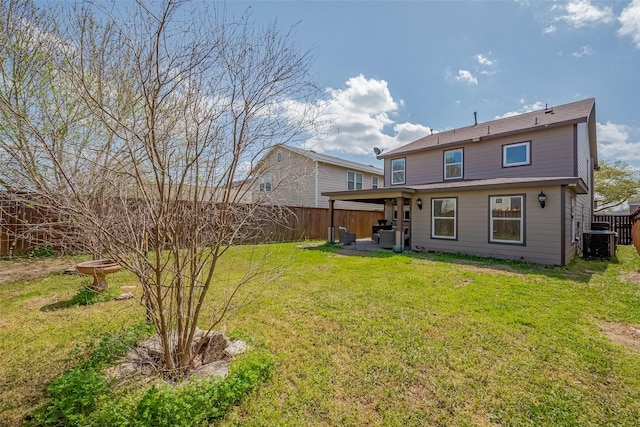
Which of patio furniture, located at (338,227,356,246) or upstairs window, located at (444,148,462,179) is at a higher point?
upstairs window, located at (444,148,462,179)

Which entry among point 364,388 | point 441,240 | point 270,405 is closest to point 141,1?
point 270,405

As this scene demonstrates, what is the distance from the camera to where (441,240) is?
10367mm

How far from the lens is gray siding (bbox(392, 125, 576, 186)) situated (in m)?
9.49

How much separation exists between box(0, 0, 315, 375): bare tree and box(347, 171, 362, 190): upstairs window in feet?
52.6

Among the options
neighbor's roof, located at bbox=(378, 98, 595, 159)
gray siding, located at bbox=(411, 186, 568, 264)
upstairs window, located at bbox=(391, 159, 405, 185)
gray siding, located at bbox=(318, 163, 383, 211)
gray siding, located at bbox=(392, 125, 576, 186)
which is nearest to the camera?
gray siding, located at bbox=(411, 186, 568, 264)

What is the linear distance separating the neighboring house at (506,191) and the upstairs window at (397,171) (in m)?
0.92

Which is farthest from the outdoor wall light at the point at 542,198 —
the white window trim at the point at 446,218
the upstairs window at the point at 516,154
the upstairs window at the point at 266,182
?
the upstairs window at the point at 266,182

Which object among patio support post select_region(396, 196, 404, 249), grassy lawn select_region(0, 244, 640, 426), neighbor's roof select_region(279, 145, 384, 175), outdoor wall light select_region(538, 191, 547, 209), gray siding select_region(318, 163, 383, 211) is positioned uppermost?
neighbor's roof select_region(279, 145, 384, 175)

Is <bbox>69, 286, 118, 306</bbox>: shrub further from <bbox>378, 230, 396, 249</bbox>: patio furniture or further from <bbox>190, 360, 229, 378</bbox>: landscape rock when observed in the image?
<bbox>378, 230, 396, 249</bbox>: patio furniture

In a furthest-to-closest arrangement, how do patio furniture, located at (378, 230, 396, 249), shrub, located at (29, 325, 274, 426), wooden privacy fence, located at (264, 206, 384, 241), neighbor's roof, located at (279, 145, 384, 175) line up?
neighbor's roof, located at (279, 145, 384, 175), wooden privacy fence, located at (264, 206, 384, 241), patio furniture, located at (378, 230, 396, 249), shrub, located at (29, 325, 274, 426)

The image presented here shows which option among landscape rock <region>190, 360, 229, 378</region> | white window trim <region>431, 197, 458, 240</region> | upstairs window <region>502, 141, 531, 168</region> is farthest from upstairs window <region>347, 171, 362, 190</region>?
landscape rock <region>190, 360, 229, 378</region>

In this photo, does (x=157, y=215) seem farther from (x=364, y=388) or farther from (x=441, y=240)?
(x=441, y=240)

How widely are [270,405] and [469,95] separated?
43.8ft

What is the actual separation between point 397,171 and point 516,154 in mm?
5017
